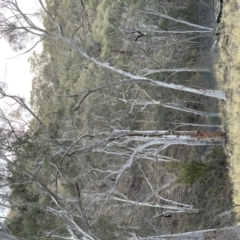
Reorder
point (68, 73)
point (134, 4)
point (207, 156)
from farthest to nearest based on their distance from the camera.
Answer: point (68, 73) → point (134, 4) → point (207, 156)

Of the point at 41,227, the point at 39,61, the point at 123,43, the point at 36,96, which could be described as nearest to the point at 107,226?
the point at 41,227

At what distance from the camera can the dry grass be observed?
472 inches

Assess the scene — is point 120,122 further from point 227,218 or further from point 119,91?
point 227,218

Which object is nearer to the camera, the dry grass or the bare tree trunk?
the bare tree trunk

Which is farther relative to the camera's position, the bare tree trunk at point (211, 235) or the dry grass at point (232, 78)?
the dry grass at point (232, 78)

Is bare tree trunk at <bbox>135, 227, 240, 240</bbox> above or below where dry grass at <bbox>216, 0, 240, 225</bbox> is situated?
below

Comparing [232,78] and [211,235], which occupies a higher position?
[232,78]

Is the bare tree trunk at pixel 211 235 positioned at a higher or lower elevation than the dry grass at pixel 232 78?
lower

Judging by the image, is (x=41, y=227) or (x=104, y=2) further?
(x=104, y=2)

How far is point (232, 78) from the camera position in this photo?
12438 mm

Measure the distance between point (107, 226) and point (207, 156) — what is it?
488 centimetres

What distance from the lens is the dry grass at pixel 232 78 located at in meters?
12.0

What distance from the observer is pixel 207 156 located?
17.5m

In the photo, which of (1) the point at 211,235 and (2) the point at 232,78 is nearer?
(1) the point at 211,235
